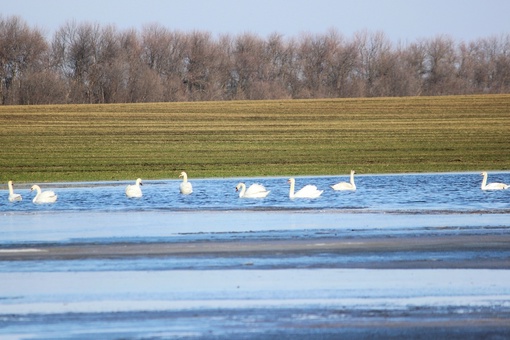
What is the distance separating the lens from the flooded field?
922 cm

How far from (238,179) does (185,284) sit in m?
18.7

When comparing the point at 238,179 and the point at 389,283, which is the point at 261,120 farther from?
the point at 389,283

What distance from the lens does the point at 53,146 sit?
40094mm

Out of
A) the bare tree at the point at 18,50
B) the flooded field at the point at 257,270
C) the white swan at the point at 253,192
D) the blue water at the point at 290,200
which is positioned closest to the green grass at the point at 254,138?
the blue water at the point at 290,200

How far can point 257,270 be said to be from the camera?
1216 centimetres

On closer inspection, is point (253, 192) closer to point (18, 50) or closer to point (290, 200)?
point (290, 200)

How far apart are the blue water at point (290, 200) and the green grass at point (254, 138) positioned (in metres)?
2.97

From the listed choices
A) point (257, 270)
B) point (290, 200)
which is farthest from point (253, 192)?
point (257, 270)

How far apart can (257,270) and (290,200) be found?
35.1ft

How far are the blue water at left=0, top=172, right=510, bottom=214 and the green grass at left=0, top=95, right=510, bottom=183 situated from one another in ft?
9.76

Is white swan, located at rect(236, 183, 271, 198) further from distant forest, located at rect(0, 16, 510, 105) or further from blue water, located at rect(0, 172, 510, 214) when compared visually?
distant forest, located at rect(0, 16, 510, 105)

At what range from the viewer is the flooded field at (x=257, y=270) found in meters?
9.22

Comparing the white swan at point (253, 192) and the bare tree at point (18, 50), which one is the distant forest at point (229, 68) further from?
the white swan at point (253, 192)

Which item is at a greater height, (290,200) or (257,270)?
(257,270)
